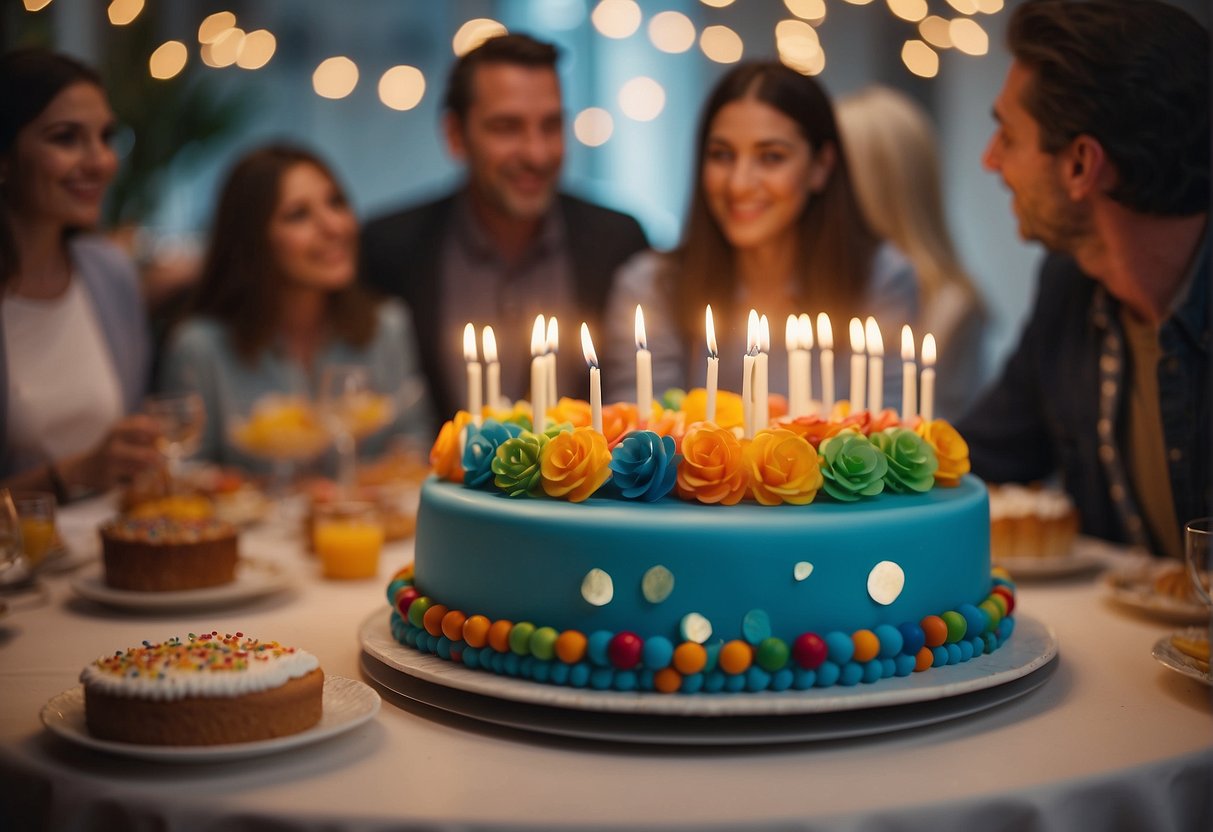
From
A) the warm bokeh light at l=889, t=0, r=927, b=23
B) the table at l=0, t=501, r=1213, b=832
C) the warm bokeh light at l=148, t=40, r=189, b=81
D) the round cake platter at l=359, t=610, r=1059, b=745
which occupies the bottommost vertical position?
the table at l=0, t=501, r=1213, b=832

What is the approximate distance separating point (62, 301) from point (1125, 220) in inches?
118

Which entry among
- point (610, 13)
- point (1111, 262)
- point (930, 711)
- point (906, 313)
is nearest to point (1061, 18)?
point (1111, 262)

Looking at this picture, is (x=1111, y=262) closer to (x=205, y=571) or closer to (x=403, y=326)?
(x=205, y=571)

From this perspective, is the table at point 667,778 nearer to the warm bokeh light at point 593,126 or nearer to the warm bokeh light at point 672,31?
the warm bokeh light at point 672,31

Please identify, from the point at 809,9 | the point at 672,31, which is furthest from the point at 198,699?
the point at 672,31

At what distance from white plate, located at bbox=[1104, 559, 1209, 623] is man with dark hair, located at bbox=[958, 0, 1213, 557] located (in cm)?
31

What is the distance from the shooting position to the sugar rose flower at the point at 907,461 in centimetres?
196

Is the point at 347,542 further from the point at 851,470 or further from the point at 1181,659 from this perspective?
the point at 1181,659

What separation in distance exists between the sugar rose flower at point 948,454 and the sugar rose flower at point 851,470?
0.22 metres

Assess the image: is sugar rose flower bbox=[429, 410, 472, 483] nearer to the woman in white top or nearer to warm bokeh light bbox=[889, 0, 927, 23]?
the woman in white top

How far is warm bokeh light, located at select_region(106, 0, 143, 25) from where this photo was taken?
526 cm

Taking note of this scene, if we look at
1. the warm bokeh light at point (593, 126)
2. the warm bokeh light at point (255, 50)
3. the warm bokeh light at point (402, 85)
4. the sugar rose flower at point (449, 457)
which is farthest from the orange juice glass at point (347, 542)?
the warm bokeh light at point (402, 85)

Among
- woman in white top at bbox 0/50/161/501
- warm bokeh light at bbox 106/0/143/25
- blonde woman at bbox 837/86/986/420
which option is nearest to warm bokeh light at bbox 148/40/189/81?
warm bokeh light at bbox 106/0/143/25

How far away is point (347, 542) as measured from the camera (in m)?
2.67
